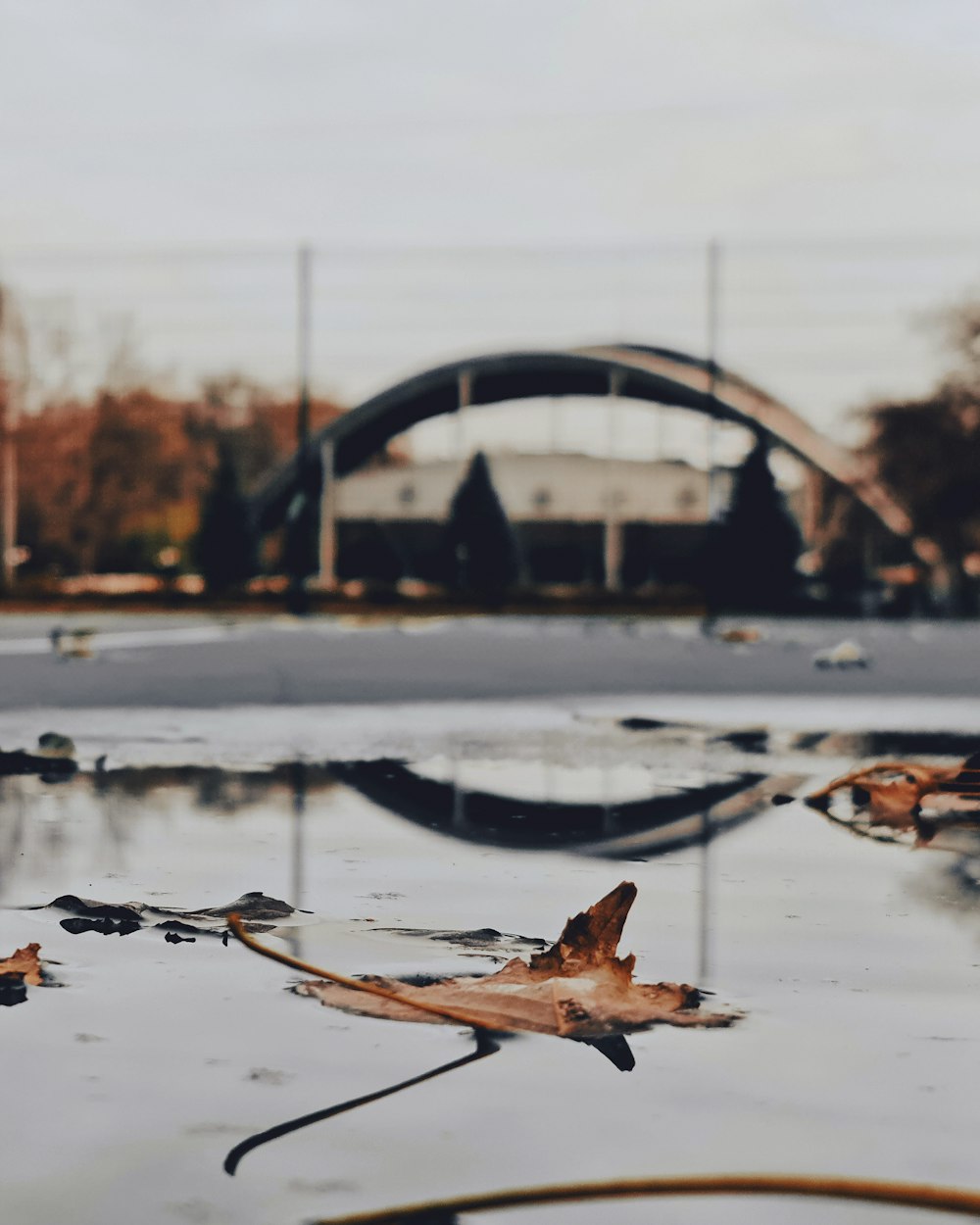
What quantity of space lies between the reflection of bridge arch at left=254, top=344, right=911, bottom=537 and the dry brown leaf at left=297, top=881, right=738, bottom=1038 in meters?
71.3

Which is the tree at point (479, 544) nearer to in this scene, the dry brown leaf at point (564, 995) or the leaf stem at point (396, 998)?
the dry brown leaf at point (564, 995)

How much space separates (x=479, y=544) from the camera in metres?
64.6

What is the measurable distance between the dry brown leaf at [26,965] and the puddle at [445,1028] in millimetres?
87

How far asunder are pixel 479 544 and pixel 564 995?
2360 inches

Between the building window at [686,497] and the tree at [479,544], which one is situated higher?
the building window at [686,497]

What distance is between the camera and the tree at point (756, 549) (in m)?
62.0

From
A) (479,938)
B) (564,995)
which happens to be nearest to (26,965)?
(479,938)

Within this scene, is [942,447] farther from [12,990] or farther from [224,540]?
[12,990]

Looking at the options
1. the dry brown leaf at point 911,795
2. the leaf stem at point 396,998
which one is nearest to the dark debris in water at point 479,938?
the leaf stem at point 396,998

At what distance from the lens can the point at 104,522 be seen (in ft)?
276

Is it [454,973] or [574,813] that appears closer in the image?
[454,973]

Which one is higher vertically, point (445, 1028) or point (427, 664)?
point (445, 1028)

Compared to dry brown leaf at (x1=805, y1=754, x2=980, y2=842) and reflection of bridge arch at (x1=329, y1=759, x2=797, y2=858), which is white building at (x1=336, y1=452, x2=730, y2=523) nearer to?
reflection of bridge arch at (x1=329, y1=759, x2=797, y2=858)

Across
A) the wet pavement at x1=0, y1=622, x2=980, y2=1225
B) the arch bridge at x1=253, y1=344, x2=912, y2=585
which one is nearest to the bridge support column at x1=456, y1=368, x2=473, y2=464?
the arch bridge at x1=253, y1=344, x2=912, y2=585
